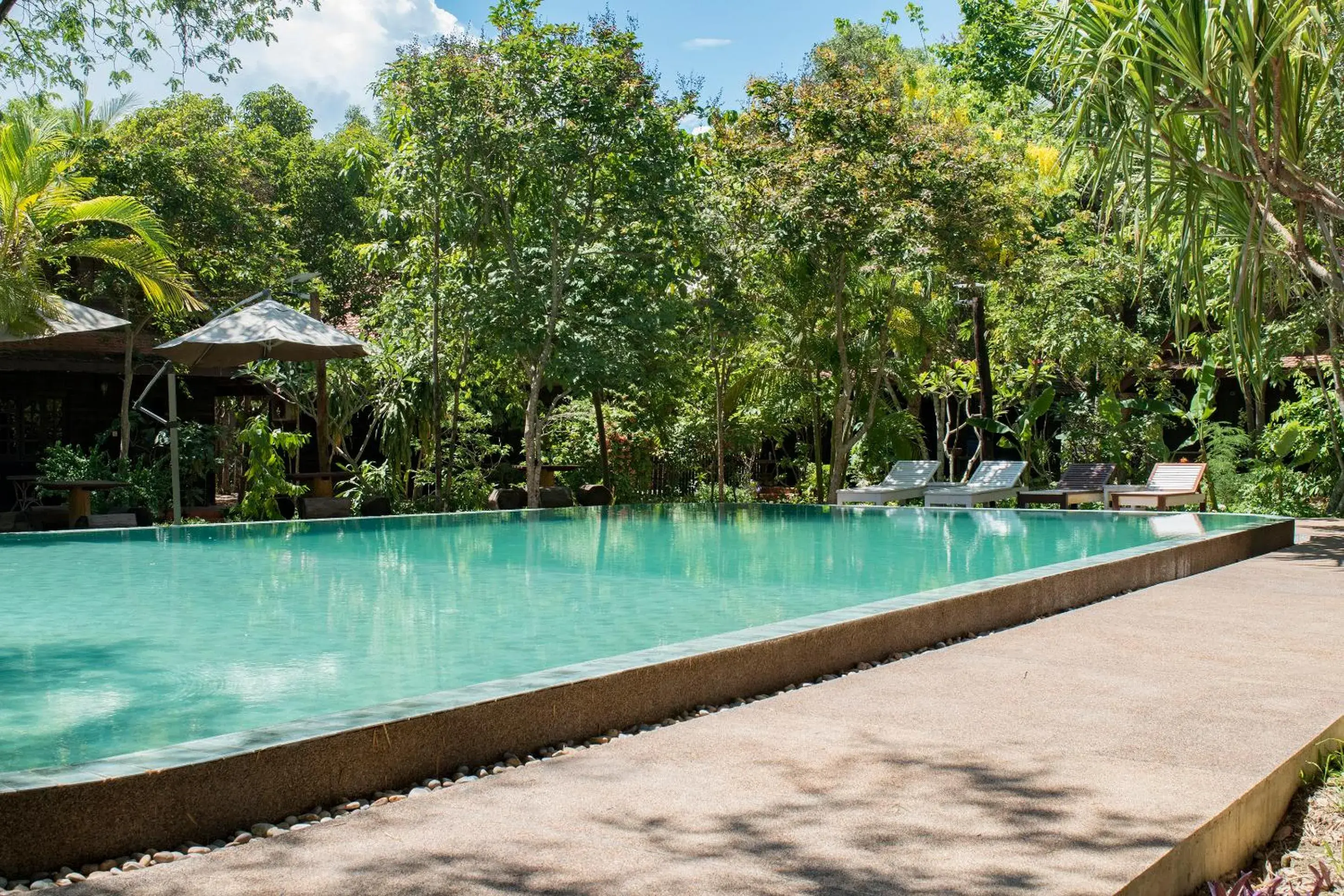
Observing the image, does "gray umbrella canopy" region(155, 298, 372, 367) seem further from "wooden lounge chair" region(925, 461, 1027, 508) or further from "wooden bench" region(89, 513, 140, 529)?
"wooden lounge chair" region(925, 461, 1027, 508)

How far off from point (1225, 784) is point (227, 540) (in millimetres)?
11027

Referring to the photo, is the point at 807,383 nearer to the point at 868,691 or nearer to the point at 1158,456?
the point at 1158,456

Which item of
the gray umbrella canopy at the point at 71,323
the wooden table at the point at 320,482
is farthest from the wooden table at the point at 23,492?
the wooden table at the point at 320,482

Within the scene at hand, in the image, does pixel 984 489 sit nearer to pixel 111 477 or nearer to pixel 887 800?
pixel 111 477

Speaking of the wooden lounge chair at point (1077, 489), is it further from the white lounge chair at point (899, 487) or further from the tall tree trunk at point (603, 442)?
the tall tree trunk at point (603, 442)

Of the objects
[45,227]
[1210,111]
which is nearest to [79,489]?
[45,227]

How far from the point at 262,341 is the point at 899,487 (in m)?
8.87

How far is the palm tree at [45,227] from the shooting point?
13000mm

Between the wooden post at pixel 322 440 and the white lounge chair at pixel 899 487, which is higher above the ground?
the wooden post at pixel 322 440

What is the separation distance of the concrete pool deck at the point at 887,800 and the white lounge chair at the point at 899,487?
36.9 feet

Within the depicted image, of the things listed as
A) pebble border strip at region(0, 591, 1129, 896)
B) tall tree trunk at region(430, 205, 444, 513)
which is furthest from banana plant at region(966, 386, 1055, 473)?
pebble border strip at region(0, 591, 1129, 896)

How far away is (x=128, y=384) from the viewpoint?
59.4 ft

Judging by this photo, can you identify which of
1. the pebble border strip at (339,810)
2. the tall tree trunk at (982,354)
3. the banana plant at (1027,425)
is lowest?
the pebble border strip at (339,810)

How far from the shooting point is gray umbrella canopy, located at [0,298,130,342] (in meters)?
13.1
